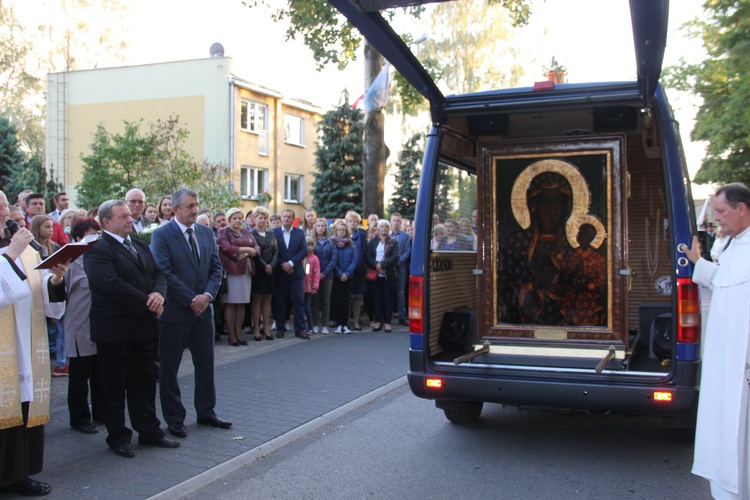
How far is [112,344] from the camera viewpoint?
5496 mm

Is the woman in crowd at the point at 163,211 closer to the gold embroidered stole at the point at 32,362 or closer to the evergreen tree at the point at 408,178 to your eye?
the gold embroidered stole at the point at 32,362

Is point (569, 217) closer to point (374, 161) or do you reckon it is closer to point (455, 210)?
point (455, 210)

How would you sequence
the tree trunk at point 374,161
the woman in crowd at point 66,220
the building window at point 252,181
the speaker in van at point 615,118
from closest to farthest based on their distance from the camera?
the speaker in van at point 615,118 → the woman in crowd at point 66,220 → the tree trunk at point 374,161 → the building window at point 252,181

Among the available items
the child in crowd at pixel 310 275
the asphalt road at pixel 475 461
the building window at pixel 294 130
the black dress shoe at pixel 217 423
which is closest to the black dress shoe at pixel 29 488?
the asphalt road at pixel 475 461

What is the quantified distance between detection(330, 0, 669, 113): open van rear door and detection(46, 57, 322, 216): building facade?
27346 mm

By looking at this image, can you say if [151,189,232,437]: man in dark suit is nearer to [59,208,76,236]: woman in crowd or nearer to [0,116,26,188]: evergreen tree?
[59,208,76,236]: woman in crowd

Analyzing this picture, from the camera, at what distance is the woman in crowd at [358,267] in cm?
1294

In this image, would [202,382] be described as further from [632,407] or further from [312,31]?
[312,31]

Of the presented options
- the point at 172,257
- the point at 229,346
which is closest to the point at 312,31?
the point at 229,346

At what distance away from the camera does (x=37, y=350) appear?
4855 millimetres

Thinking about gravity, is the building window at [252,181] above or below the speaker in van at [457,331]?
above

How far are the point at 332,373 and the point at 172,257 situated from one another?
11.1 ft

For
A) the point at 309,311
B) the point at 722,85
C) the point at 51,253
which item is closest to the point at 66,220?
the point at 51,253

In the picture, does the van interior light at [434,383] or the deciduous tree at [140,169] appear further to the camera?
the deciduous tree at [140,169]
